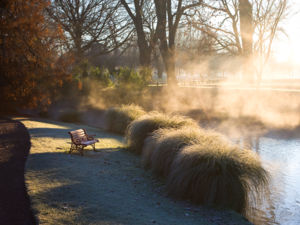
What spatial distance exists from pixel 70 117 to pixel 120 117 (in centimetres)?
753

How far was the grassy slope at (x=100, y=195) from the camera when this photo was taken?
4848 mm

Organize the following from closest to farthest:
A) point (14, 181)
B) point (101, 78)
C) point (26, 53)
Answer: point (14, 181) → point (26, 53) → point (101, 78)

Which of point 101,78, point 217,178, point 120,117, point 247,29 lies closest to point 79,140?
point 217,178

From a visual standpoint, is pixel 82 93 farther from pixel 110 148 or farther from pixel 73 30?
pixel 110 148

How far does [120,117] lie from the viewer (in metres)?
14.4

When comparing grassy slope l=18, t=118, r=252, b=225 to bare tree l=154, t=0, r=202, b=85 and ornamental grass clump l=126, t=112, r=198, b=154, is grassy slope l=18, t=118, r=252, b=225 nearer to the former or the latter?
ornamental grass clump l=126, t=112, r=198, b=154

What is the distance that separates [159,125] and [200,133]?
7.84 feet

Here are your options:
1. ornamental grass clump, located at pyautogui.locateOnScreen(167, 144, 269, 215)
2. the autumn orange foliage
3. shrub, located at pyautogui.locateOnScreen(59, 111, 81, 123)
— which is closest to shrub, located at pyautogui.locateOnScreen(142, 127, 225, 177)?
ornamental grass clump, located at pyautogui.locateOnScreen(167, 144, 269, 215)

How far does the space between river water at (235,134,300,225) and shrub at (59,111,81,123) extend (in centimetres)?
1082

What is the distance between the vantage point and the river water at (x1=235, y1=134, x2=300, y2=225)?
5.91 metres

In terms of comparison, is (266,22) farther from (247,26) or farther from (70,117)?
(70,117)

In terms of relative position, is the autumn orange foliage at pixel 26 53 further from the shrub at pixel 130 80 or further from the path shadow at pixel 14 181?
the shrub at pixel 130 80

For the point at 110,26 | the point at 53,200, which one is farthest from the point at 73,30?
the point at 53,200

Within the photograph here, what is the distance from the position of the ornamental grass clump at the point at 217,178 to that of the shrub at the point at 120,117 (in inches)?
312
